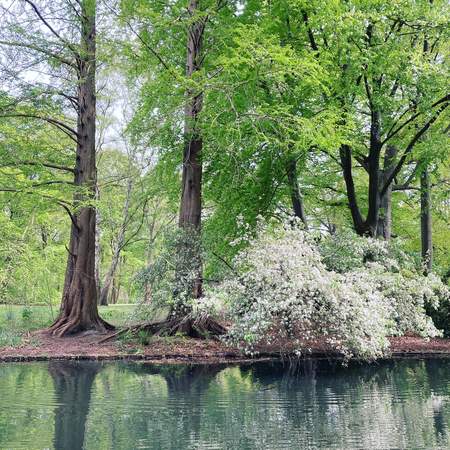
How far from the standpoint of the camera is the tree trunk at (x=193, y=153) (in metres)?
12.3

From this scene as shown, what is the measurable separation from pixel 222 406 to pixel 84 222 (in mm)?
8434

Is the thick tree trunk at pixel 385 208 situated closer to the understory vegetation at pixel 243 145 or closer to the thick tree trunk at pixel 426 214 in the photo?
the understory vegetation at pixel 243 145

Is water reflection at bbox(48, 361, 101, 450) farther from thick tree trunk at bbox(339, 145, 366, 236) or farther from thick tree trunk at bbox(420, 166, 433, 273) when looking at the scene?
thick tree trunk at bbox(420, 166, 433, 273)

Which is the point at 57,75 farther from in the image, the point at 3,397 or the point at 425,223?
the point at 425,223

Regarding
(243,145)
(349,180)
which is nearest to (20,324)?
(243,145)

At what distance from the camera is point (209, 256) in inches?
471

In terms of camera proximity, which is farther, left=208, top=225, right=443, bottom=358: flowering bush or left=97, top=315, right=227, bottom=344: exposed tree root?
left=97, top=315, right=227, bottom=344: exposed tree root

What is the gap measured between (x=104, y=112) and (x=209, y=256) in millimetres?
13423

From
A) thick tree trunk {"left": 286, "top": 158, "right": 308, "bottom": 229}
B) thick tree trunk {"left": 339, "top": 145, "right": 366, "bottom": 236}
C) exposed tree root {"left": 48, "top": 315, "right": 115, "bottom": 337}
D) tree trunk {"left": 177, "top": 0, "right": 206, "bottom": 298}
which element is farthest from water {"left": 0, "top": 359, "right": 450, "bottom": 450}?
thick tree trunk {"left": 286, "top": 158, "right": 308, "bottom": 229}

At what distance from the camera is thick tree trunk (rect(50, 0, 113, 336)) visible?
44.0 feet

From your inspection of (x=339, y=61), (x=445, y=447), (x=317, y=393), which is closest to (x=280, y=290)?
(x=317, y=393)

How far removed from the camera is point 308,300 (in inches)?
369

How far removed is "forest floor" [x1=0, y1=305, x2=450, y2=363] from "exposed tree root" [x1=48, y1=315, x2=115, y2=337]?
0.70ft

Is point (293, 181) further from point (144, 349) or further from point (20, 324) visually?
point (20, 324)
